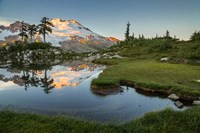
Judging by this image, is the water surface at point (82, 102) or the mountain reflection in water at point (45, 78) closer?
the water surface at point (82, 102)

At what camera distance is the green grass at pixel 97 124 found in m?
10.3

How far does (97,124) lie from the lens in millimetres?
11062

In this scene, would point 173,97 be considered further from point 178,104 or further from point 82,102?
point 82,102

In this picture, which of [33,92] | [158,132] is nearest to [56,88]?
[33,92]

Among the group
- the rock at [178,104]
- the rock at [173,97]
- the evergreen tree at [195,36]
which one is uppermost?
the evergreen tree at [195,36]

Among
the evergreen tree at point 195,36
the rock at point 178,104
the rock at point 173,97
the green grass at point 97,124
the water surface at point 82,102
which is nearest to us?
the green grass at point 97,124

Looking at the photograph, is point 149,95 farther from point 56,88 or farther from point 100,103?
point 56,88

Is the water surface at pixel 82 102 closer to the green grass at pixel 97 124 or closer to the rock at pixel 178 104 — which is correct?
the rock at pixel 178 104

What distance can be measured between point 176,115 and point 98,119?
5.94 meters

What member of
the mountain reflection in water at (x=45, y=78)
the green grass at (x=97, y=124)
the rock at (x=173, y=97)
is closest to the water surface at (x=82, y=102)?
the rock at (x=173, y=97)

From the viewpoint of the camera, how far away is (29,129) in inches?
397

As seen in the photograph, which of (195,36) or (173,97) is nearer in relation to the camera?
(173,97)

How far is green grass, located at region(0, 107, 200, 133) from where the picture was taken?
10.3 metres

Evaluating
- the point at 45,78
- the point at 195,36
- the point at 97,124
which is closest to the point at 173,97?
the point at 97,124
